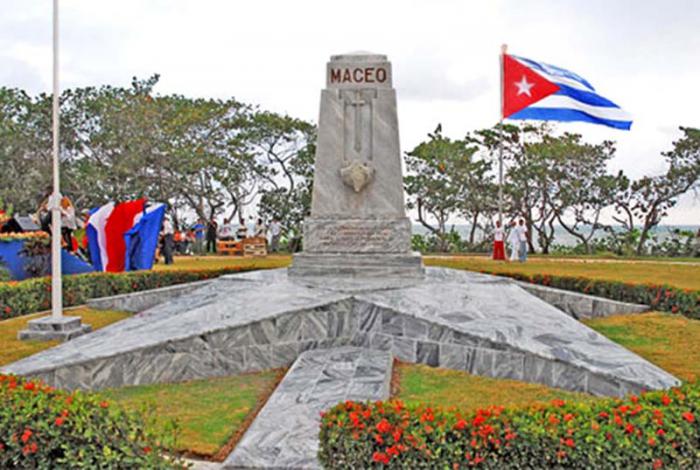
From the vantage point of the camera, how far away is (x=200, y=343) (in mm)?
6336

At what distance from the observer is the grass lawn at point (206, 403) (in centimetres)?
454

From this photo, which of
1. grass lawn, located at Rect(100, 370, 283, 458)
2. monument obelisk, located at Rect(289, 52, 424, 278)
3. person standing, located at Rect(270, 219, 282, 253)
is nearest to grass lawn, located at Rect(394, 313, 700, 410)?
grass lawn, located at Rect(100, 370, 283, 458)

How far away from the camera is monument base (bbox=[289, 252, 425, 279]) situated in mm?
8688

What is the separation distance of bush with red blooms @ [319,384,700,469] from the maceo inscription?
21.4 ft

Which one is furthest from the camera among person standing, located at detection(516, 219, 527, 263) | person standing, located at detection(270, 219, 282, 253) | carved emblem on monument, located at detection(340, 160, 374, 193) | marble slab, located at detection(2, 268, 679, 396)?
person standing, located at detection(270, 219, 282, 253)

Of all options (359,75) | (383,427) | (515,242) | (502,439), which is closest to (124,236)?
(359,75)

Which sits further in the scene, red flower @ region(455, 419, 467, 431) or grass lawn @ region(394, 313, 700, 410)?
grass lawn @ region(394, 313, 700, 410)

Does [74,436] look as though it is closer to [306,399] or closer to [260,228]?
[306,399]

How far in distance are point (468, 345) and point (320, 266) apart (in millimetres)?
3074

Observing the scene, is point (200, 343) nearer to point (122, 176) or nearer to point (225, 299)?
point (225, 299)

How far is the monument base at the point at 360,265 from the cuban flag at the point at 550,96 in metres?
6.97

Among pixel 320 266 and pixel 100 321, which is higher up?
pixel 320 266

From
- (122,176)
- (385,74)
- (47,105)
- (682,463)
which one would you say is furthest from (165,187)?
(682,463)

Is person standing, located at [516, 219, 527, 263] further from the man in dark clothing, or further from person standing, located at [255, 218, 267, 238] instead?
the man in dark clothing
